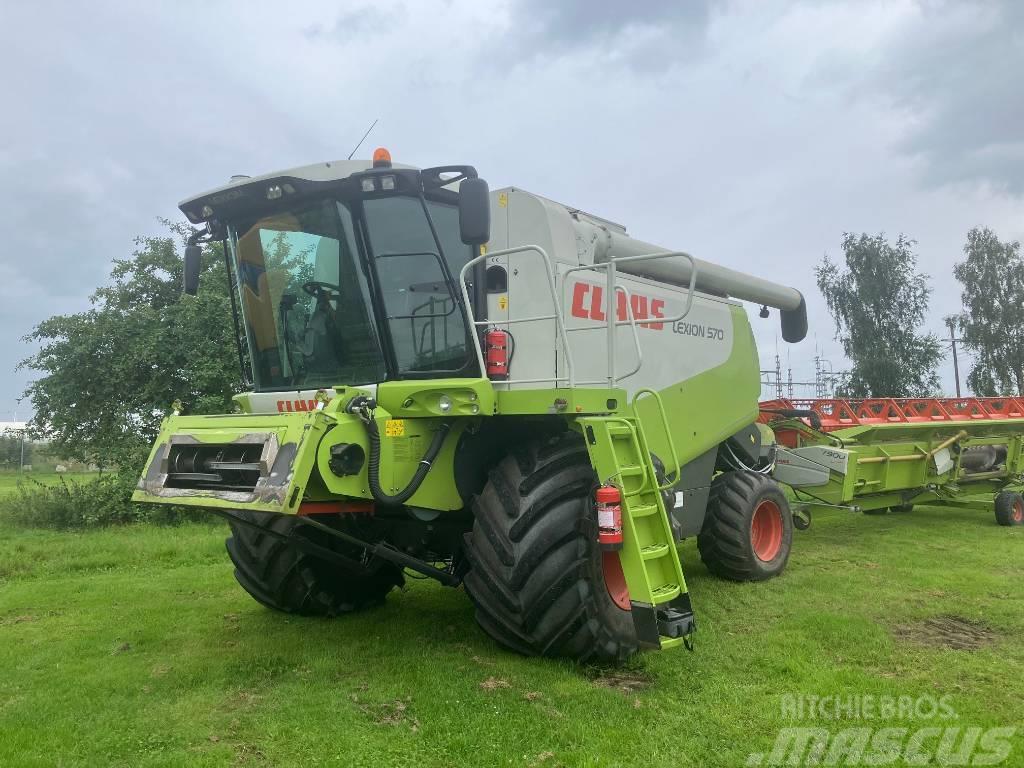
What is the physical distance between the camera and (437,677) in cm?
423

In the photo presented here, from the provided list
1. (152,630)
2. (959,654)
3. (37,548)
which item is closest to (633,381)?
(959,654)

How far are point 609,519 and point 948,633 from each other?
8.75ft

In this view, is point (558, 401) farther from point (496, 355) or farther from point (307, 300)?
point (307, 300)

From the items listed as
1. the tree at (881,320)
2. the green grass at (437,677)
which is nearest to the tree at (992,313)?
the tree at (881,320)

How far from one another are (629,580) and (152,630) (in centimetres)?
348

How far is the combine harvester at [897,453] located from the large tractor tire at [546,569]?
4.66 metres

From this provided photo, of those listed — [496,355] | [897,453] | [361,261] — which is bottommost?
[897,453]

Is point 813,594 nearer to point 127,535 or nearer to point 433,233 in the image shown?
point 433,233

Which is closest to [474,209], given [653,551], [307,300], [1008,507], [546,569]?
[307,300]

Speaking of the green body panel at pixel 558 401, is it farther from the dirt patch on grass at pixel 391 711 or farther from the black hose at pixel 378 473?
the dirt patch on grass at pixel 391 711

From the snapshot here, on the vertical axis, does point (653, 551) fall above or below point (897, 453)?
above

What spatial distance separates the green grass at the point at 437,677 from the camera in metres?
3.43

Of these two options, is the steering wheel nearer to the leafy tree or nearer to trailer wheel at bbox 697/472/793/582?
trailer wheel at bbox 697/472/793/582

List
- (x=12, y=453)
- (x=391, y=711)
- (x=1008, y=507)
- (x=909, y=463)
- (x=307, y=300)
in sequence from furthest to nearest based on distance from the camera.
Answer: (x=12, y=453) → (x=1008, y=507) → (x=909, y=463) → (x=307, y=300) → (x=391, y=711)
